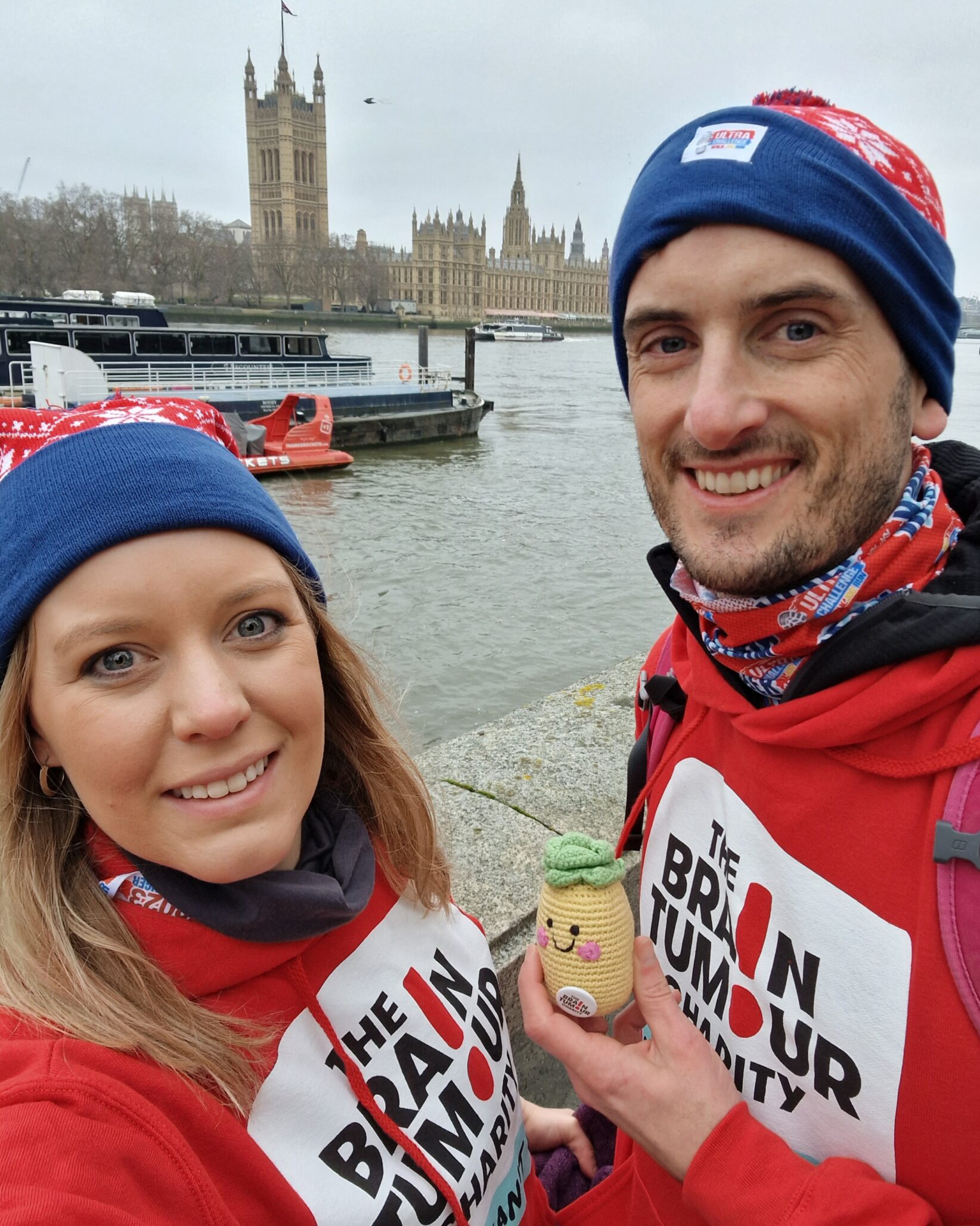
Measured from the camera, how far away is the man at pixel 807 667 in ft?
3.41

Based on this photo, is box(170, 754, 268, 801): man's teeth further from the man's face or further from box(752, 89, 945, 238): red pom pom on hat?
box(752, 89, 945, 238): red pom pom on hat

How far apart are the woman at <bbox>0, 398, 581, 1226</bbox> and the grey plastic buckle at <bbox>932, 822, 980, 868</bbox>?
805mm

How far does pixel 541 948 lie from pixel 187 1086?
58 cm

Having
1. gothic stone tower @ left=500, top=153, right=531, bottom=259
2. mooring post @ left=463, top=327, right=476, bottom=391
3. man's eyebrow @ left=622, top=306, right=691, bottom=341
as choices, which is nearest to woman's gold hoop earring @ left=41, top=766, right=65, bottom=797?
man's eyebrow @ left=622, top=306, right=691, bottom=341

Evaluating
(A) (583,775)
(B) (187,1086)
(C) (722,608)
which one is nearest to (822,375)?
(C) (722,608)

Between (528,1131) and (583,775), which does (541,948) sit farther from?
(583,775)

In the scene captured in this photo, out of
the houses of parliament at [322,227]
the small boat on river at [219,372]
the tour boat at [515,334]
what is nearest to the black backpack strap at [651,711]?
the small boat on river at [219,372]

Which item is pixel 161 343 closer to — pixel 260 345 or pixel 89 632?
pixel 260 345

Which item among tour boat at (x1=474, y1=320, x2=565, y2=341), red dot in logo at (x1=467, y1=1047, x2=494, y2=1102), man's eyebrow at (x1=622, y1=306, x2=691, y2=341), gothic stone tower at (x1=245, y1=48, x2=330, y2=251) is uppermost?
gothic stone tower at (x1=245, y1=48, x2=330, y2=251)

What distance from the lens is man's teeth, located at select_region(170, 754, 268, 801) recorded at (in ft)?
3.54

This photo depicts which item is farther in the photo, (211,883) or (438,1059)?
(438,1059)

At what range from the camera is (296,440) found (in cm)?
1867

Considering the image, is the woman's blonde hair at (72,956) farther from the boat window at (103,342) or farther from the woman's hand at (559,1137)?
the boat window at (103,342)

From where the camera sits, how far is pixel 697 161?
1.22 metres
